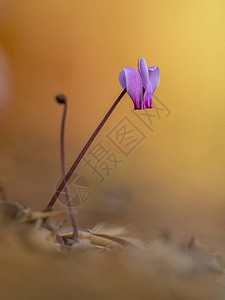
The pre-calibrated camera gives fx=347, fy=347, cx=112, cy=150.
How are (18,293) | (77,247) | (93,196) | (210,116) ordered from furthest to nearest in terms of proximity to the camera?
(210,116) < (93,196) < (77,247) < (18,293)

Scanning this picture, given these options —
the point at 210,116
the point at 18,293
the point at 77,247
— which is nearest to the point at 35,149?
the point at 210,116

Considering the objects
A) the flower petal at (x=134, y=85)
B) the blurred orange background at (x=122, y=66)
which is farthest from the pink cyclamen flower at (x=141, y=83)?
the blurred orange background at (x=122, y=66)

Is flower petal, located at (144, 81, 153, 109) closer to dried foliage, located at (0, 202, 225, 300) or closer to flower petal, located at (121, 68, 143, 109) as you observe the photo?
flower petal, located at (121, 68, 143, 109)

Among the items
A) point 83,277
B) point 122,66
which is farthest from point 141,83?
point 122,66

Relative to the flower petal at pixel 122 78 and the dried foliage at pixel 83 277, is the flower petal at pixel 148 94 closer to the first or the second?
the flower petal at pixel 122 78

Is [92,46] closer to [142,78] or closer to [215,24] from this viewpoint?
[215,24]

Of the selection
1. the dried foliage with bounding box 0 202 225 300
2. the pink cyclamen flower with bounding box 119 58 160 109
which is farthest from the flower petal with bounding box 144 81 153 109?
the dried foliage with bounding box 0 202 225 300

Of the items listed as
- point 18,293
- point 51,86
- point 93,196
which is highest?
point 18,293
